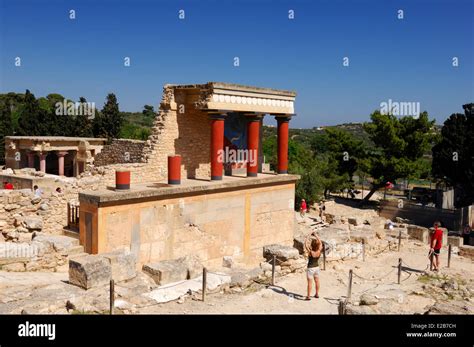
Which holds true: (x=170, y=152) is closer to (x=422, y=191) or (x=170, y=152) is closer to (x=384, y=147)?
(x=384, y=147)

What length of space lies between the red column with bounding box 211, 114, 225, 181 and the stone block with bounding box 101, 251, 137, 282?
488cm

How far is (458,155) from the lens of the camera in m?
31.9

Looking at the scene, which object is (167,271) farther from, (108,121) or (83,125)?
(83,125)

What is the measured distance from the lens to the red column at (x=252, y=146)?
592 inches

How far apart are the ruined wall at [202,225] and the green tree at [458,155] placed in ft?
66.6

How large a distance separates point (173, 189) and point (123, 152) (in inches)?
229

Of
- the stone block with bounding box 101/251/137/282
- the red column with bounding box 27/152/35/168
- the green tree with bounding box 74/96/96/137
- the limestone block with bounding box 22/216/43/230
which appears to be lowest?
the stone block with bounding box 101/251/137/282

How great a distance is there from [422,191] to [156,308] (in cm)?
3263

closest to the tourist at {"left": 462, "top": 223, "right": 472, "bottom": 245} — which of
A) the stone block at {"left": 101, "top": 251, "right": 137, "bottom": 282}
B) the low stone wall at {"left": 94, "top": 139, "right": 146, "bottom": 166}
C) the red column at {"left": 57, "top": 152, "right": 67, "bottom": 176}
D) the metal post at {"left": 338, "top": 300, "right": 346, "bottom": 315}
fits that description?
the low stone wall at {"left": 94, "top": 139, "right": 146, "bottom": 166}

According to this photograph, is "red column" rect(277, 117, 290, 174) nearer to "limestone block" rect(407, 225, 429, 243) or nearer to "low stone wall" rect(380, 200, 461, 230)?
"limestone block" rect(407, 225, 429, 243)

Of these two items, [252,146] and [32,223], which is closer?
[32,223]

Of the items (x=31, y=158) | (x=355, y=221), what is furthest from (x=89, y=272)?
(x=31, y=158)

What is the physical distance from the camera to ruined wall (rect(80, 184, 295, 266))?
34.8 feet

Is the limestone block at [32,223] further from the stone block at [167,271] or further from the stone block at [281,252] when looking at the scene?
the stone block at [281,252]
